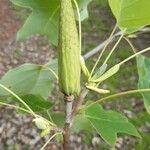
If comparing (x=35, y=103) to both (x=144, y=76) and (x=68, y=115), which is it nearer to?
(x=68, y=115)

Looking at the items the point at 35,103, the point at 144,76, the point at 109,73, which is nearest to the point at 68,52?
the point at 109,73

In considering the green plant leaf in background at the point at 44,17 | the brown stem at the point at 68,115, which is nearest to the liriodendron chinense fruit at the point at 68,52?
the brown stem at the point at 68,115

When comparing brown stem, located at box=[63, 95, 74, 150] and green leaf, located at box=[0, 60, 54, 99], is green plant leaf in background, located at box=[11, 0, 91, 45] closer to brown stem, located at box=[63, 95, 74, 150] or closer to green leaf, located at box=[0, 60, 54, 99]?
green leaf, located at box=[0, 60, 54, 99]

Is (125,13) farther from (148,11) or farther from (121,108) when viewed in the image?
(121,108)

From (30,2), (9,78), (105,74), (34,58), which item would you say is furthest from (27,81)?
(34,58)

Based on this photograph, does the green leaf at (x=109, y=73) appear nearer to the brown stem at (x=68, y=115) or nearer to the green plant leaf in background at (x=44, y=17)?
the brown stem at (x=68, y=115)

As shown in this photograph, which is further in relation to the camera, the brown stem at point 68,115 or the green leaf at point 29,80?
the green leaf at point 29,80

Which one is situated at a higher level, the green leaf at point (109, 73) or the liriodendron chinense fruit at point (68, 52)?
the liriodendron chinense fruit at point (68, 52)

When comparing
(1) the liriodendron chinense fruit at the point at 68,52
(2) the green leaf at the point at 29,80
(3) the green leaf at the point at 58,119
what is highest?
(1) the liriodendron chinense fruit at the point at 68,52
